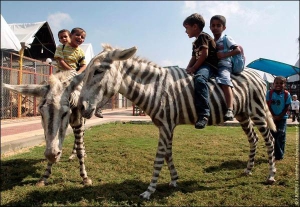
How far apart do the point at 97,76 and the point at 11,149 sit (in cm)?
475

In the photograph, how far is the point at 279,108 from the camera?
6434 millimetres

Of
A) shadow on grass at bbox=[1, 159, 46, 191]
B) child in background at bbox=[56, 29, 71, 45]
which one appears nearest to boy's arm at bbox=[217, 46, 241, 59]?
child in background at bbox=[56, 29, 71, 45]

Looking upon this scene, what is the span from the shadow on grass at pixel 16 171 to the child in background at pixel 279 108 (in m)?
5.36

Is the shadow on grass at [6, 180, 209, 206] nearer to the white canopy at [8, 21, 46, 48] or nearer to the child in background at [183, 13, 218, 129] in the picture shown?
the child in background at [183, 13, 218, 129]

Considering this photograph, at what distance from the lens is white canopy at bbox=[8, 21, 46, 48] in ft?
59.8

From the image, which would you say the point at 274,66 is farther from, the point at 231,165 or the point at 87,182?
the point at 87,182

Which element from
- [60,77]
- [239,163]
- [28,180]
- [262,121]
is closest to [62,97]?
[60,77]

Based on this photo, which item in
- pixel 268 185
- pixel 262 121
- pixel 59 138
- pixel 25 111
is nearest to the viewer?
pixel 59 138

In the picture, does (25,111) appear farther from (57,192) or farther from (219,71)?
(219,71)

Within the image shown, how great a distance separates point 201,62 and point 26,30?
1869cm

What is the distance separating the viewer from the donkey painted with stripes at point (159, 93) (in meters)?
3.92

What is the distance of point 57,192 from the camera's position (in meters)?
4.16

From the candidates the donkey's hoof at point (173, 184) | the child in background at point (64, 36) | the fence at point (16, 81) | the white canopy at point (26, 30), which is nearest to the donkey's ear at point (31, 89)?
the child in background at point (64, 36)

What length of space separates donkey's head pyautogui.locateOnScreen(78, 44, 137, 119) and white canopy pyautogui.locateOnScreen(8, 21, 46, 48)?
16.1 m
